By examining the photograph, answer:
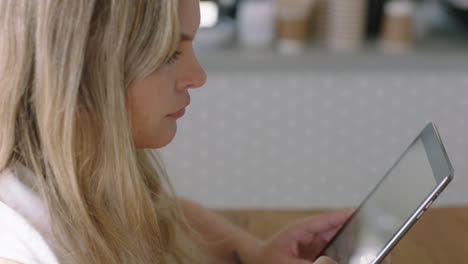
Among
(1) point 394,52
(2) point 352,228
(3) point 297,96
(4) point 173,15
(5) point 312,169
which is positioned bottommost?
(5) point 312,169

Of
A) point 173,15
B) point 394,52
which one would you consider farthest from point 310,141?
point 173,15

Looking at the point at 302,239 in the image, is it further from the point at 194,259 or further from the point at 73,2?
the point at 73,2

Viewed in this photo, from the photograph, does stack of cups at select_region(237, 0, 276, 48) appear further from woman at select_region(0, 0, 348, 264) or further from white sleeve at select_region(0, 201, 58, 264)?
white sleeve at select_region(0, 201, 58, 264)

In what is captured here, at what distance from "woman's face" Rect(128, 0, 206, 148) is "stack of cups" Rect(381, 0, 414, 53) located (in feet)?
4.09

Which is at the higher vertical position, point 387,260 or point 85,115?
point 85,115

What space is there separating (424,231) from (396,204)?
7.5 inches

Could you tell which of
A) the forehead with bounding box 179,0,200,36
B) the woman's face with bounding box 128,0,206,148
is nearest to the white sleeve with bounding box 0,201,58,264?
the woman's face with bounding box 128,0,206,148

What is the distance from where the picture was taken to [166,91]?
2.22ft

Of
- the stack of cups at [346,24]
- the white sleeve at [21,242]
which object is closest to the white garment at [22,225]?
the white sleeve at [21,242]

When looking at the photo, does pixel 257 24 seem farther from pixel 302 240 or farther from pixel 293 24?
pixel 302 240

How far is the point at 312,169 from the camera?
75.7 inches

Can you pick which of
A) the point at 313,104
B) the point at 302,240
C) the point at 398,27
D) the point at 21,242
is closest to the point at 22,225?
the point at 21,242

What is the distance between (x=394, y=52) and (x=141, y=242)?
49.7 inches

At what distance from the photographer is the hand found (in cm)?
87
